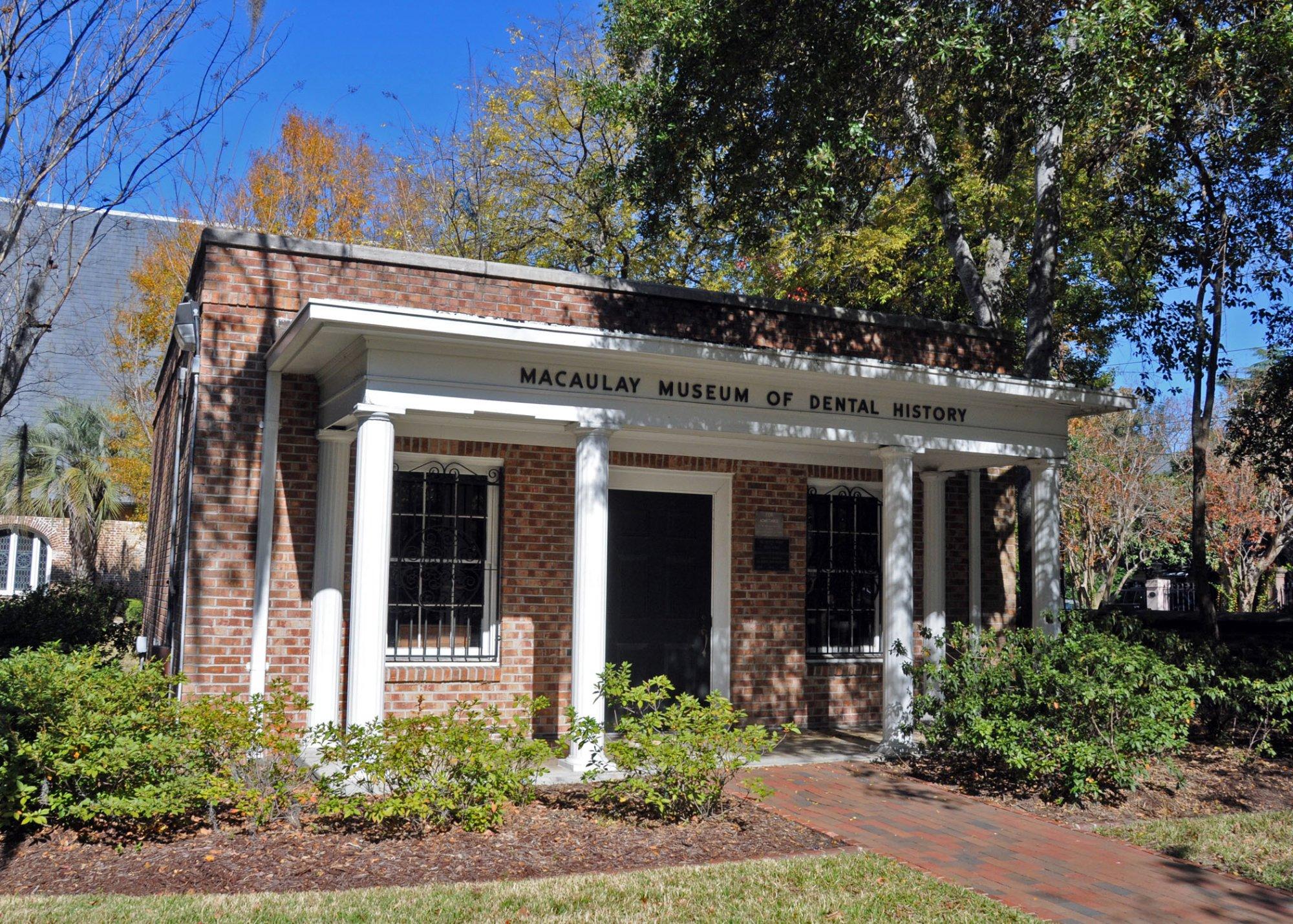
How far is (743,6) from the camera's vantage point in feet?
35.4

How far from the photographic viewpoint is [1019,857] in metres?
6.95

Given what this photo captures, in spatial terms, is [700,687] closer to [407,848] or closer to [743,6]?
[407,848]

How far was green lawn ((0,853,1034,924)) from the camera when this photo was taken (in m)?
5.39

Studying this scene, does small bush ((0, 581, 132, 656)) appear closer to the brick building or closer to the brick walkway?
the brick building

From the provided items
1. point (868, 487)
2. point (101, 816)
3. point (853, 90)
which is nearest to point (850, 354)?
point (868, 487)

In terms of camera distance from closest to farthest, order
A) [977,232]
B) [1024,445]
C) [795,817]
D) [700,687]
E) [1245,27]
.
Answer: [795,817]
[1245,27]
[1024,445]
[700,687]
[977,232]

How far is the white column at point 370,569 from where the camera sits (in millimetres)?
7977

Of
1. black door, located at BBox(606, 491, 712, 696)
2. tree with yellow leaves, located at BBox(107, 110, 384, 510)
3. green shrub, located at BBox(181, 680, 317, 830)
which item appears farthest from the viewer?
tree with yellow leaves, located at BBox(107, 110, 384, 510)

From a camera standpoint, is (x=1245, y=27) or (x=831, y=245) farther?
(x=831, y=245)

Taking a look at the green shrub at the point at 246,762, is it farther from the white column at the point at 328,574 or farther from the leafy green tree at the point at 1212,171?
the leafy green tree at the point at 1212,171

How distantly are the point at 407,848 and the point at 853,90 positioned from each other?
814 cm

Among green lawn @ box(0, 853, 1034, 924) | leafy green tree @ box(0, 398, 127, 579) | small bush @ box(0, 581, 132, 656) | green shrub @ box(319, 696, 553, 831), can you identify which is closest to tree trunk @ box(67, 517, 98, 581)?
leafy green tree @ box(0, 398, 127, 579)

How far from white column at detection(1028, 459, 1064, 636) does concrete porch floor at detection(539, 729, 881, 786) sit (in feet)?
6.68

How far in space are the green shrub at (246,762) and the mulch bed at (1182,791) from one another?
16.3 feet
